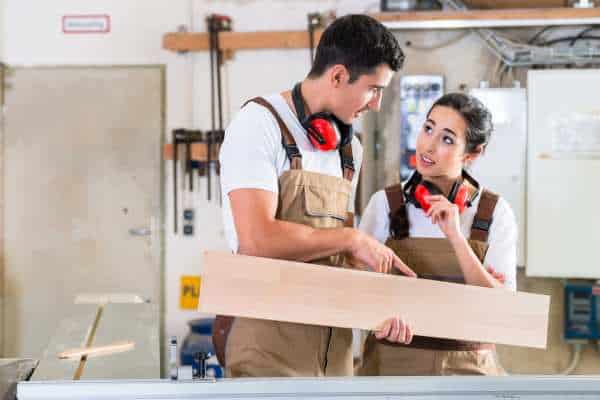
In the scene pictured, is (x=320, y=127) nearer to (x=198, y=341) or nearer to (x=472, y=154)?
(x=472, y=154)

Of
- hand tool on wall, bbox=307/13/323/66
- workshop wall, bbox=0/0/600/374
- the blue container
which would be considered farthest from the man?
workshop wall, bbox=0/0/600/374

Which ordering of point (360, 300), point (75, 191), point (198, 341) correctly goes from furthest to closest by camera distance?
point (75, 191) → point (198, 341) → point (360, 300)

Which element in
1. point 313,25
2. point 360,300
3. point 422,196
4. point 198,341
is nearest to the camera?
point 360,300

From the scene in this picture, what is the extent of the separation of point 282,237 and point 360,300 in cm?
22

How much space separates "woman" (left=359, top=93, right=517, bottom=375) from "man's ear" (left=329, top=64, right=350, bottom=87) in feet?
1.35

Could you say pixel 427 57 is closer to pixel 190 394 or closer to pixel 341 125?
pixel 341 125

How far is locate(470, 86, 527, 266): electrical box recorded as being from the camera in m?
3.91

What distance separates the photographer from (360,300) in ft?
5.28

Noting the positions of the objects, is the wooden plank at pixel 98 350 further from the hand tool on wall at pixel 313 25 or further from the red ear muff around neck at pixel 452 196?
the hand tool on wall at pixel 313 25

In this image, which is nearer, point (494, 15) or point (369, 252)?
point (369, 252)

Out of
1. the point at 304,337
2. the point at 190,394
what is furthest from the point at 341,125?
the point at 190,394

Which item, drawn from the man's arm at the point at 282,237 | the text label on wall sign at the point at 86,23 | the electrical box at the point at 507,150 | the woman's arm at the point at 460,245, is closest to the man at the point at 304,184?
the man's arm at the point at 282,237

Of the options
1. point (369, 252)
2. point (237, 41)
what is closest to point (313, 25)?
point (237, 41)

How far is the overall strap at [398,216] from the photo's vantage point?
1.99m
